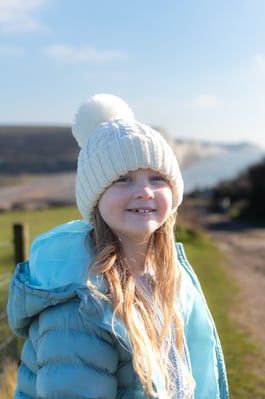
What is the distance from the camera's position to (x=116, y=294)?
5.28ft

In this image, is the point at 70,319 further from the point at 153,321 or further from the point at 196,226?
the point at 196,226

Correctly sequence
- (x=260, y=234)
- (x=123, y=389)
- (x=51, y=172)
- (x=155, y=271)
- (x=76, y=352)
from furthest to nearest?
1. (x=51, y=172)
2. (x=260, y=234)
3. (x=155, y=271)
4. (x=123, y=389)
5. (x=76, y=352)

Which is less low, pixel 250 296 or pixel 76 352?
pixel 76 352

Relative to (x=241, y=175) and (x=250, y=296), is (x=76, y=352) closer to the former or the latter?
(x=250, y=296)

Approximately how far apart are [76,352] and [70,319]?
0.10 m

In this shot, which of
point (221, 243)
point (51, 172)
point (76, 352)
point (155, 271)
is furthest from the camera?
point (51, 172)

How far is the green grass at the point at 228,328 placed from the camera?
5156mm

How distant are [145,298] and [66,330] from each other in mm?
323

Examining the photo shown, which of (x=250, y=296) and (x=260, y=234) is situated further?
(x=260, y=234)

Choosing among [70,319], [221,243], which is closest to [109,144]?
[70,319]

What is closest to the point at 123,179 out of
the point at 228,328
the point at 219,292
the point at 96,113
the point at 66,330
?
the point at 96,113

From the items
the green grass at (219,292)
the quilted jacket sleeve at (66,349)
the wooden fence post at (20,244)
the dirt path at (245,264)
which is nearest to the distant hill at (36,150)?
the dirt path at (245,264)

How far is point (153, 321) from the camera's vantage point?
1710 mm

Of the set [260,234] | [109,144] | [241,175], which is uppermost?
[109,144]
